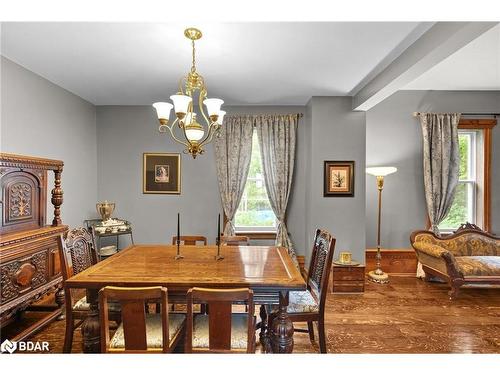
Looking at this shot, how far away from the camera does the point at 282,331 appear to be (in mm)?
1763

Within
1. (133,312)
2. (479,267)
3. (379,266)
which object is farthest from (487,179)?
(133,312)

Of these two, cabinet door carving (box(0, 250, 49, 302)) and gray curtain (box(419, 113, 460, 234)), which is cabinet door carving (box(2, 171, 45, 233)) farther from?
gray curtain (box(419, 113, 460, 234))

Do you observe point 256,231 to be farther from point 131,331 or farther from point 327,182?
point 131,331

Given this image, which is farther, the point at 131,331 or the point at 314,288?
the point at 314,288

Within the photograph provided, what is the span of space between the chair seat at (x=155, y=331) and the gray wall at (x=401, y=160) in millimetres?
3359

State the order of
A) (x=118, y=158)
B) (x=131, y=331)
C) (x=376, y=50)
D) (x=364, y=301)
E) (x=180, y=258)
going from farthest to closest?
(x=118, y=158) → (x=364, y=301) → (x=376, y=50) → (x=180, y=258) → (x=131, y=331)

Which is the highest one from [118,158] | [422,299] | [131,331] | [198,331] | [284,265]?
[118,158]

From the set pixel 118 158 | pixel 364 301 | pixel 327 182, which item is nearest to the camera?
pixel 364 301

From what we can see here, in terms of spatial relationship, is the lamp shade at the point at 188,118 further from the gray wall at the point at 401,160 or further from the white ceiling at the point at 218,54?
the gray wall at the point at 401,160

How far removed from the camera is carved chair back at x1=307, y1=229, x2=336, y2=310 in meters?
2.05

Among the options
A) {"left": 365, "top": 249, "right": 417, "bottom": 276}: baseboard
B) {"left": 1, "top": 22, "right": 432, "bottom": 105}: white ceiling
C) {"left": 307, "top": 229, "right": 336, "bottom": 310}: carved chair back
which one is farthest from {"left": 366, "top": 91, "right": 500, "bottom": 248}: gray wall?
{"left": 307, "top": 229, "right": 336, "bottom": 310}: carved chair back
